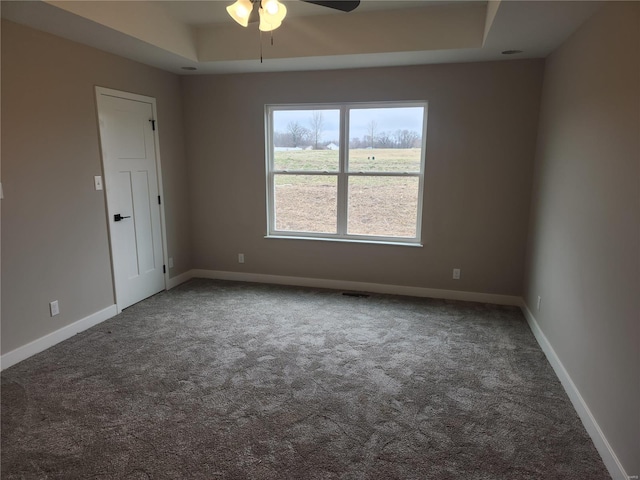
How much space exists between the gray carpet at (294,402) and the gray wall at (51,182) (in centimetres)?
38

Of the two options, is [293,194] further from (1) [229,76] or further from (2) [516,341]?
(2) [516,341]

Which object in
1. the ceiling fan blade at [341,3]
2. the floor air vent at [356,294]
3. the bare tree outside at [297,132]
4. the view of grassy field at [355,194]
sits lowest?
the floor air vent at [356,294]

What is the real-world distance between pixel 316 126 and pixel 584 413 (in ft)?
11.5

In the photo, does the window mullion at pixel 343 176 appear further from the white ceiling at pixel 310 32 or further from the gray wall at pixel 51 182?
the gray wall at pixel 51 182

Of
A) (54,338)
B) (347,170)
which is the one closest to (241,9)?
(347,170)

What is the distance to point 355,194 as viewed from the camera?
4395 millimetres

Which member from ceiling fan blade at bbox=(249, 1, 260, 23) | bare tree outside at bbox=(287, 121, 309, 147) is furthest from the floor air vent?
ceiling fan blade at bbox=(249, 1, 260, 23)

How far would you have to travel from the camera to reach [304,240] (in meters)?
4.60

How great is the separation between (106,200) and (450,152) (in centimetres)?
337

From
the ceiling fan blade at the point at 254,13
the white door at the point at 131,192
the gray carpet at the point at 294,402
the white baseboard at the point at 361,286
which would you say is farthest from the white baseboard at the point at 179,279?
the ceiling fan blade at the point at 254,13

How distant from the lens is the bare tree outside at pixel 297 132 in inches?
174

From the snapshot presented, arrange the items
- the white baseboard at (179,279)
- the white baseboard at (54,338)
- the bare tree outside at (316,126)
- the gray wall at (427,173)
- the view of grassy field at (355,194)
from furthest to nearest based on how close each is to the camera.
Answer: the white baseboard at (179,279)
the bare tree outside at (316,126)
the view of grassy field at (355,194)
the gray wall at (427,173)
the white baseboard at (54,338)

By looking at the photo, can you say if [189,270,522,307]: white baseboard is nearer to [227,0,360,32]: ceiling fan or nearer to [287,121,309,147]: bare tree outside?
[287,121,309,147]: bare tree outside

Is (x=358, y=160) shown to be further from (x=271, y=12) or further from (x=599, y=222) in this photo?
(x=599, y=222)
